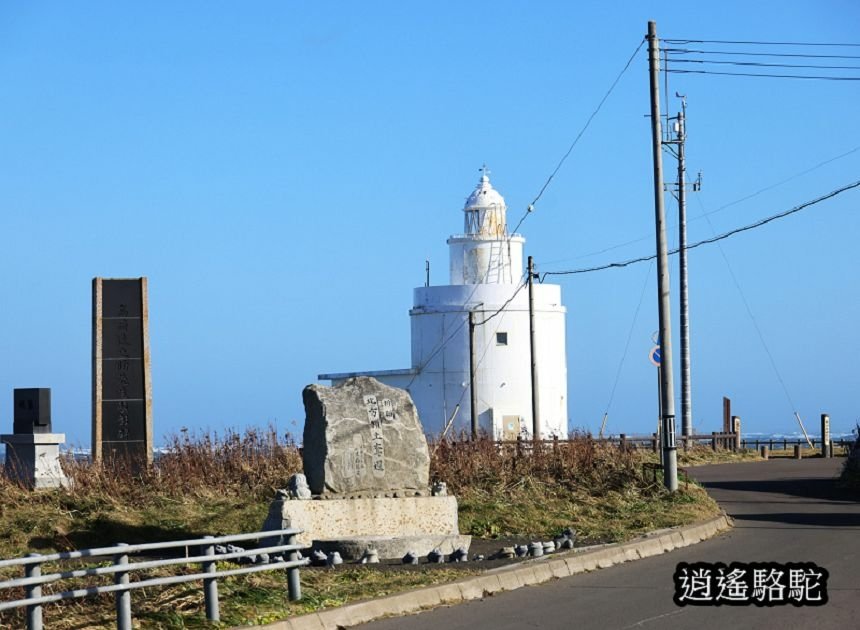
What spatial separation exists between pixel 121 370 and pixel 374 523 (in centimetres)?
875

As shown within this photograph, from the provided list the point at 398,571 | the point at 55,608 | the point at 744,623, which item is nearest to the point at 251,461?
the point at 398,571

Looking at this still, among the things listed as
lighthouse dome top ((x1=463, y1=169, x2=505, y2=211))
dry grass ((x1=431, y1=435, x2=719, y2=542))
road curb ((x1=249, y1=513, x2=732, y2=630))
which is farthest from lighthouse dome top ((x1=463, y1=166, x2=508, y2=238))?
road curb ((x1=249, y1=513, x2=732, y2=630))

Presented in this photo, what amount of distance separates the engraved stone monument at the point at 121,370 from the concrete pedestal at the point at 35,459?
0.89 meters

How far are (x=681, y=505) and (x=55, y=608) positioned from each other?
40.2ft

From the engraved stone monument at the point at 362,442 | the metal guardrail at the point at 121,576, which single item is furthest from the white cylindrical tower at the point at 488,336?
the metal guardrail at the point at 121,576

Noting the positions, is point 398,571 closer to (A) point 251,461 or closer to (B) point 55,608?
(B) point 55,608

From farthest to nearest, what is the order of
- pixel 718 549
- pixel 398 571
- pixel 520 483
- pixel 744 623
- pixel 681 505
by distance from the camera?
pixel 520 483 → pixel 681 505 → pixel 718 549 → pixel 398 571 → pixel 744 623

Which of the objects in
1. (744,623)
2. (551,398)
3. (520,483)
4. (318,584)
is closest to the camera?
(744,623)

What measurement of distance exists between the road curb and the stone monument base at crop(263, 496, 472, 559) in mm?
2044

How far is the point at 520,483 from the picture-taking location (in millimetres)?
23328

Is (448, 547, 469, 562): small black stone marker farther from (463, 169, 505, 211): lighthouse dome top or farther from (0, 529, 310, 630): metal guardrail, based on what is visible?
(463, 169, 505, 211): lighthouse dome top

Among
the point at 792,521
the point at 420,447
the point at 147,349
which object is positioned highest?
the point at 147,349

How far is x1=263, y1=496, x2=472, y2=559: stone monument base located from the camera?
16500 millimetres

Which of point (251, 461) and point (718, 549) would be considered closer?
point (718, 549)
